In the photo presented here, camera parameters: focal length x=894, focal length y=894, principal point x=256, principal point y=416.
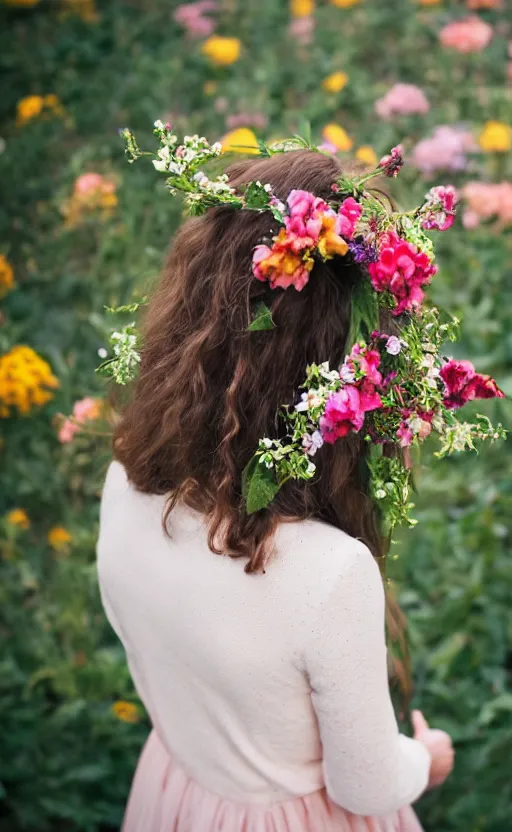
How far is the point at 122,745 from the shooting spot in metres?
1.84

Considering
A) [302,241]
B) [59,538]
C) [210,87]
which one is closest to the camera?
[302,241]

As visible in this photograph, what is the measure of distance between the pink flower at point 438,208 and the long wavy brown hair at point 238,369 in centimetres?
10

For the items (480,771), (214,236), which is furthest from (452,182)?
(214,236)

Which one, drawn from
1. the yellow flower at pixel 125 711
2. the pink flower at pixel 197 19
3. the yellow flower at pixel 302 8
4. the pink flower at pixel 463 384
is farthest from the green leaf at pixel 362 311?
the yellow flower at pixel 302 8

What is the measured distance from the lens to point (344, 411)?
836mm

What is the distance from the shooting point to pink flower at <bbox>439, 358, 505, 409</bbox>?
93 centimetres

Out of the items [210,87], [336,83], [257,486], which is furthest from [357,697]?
[210,87]

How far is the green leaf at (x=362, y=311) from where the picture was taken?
0.87m

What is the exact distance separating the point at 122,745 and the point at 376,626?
45.1 inches

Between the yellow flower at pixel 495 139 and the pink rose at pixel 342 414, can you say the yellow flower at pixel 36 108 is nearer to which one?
the yellow flower at pixel 495 139

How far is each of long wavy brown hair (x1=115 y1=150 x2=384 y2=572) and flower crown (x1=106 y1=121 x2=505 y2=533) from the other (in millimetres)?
19

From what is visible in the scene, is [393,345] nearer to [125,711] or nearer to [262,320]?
[262,320]

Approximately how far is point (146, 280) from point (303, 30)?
9.96 ft

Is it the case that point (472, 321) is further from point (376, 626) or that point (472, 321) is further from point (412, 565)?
point (376, 626)
